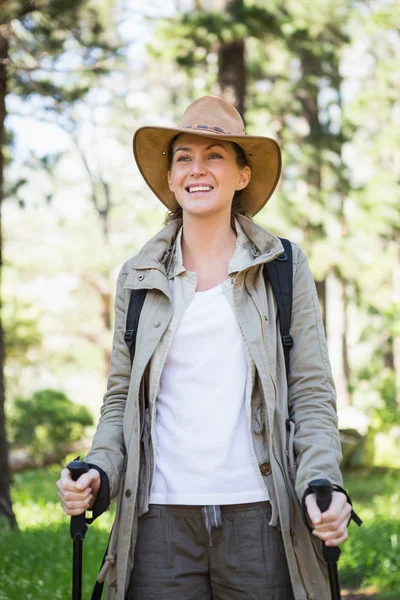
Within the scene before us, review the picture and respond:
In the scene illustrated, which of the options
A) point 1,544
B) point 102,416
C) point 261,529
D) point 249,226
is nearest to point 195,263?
point 249,226

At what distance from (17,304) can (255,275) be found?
13.9m

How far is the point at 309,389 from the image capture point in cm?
258

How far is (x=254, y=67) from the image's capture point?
1560cm

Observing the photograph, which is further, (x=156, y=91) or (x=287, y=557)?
(x=156, y=91)

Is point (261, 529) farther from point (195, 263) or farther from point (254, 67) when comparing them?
point (254, 67)

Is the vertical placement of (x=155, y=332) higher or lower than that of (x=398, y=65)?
lower

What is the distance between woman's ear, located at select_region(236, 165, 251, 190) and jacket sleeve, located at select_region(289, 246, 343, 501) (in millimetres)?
394

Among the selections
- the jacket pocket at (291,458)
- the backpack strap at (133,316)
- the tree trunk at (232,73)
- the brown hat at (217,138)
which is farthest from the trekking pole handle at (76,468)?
the tree trunk at (232,73)

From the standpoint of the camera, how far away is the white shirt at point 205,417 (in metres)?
2.48

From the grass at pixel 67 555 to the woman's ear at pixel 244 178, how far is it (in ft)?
8.99

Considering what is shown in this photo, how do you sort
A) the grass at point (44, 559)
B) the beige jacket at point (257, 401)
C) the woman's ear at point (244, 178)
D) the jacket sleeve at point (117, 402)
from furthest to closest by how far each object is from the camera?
the grass at point (44, 559)
the woman's ear at point (244, 178)
the jacket sleeve at point (117, 402)
the beige jacket at point (257, 401)

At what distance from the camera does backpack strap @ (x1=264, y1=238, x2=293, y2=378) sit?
2623 mm

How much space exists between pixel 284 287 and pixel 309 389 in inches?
13.9

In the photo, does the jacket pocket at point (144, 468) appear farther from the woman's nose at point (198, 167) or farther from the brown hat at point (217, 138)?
the brown hat at point (217, 138)
